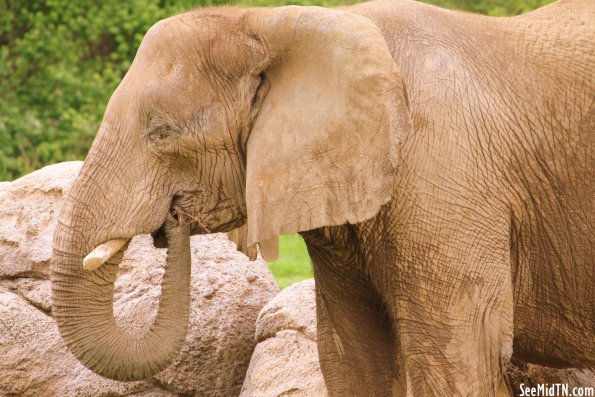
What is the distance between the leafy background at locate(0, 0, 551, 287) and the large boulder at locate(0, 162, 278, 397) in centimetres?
790

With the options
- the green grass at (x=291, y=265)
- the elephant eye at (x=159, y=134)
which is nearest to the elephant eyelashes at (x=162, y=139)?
the elephant eye at (x=159, y=134)

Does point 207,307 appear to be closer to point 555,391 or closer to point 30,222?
point 30,222

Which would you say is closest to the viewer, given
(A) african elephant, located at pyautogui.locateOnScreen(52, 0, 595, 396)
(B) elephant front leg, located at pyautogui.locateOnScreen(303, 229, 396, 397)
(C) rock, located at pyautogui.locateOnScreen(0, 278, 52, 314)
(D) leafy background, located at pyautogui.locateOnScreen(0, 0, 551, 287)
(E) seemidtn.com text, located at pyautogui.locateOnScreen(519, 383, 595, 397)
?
(A) african elephant, located at pyautogui.locateOnScreen(52, 0, 595, 396)

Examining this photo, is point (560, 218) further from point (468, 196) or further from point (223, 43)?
point (223, 43)

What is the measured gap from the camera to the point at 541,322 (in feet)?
20.8

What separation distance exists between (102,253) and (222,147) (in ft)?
2.30

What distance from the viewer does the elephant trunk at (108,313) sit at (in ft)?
18.6

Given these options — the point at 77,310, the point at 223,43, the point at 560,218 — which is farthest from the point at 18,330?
the point at 560,218

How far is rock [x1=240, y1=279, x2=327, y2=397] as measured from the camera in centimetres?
731

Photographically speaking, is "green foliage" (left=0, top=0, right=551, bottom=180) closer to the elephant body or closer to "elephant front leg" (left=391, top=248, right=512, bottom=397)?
the elephant body

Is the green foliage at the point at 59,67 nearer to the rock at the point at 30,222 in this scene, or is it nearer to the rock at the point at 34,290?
the rock at the point at 30,222

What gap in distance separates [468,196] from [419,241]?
0.29 m

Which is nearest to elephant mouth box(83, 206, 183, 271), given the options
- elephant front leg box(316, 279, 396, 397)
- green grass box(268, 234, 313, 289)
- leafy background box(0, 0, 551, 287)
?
elephant front leg box(316, 279, 396, 397)

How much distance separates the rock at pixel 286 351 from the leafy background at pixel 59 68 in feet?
28.4
